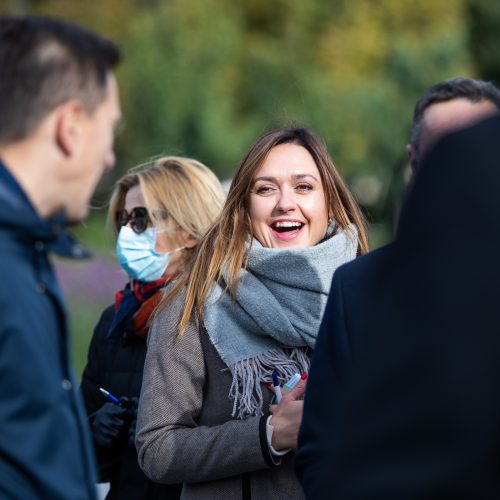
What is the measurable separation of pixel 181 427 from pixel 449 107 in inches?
60.7

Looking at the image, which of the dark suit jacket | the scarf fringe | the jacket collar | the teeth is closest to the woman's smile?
the teeth

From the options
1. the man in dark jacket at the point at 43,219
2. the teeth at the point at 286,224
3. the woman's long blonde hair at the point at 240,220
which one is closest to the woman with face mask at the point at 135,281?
the woman's long blonde hair at the point at 240,220

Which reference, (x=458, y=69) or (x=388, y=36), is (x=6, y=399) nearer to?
(x=458, y=69)

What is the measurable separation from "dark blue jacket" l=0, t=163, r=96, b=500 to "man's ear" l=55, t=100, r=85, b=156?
0.43ft

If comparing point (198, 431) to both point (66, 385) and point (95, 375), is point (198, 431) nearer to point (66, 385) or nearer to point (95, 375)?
point (95, 375)

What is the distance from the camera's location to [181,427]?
3.13 metres

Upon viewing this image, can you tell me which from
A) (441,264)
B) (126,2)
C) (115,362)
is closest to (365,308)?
(441,264)

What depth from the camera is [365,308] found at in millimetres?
1507

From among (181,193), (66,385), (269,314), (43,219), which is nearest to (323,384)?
(66,385)

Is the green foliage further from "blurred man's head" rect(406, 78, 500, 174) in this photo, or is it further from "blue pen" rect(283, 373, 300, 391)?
"blue pen" rect(283, 373, 300, 391)

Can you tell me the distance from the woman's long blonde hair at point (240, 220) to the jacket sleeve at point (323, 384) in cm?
103

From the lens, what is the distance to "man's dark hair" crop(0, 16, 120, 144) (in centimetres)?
190

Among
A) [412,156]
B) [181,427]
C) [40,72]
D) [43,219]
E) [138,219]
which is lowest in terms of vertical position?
[181,427]

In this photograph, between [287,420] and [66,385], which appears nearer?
[66,385]
